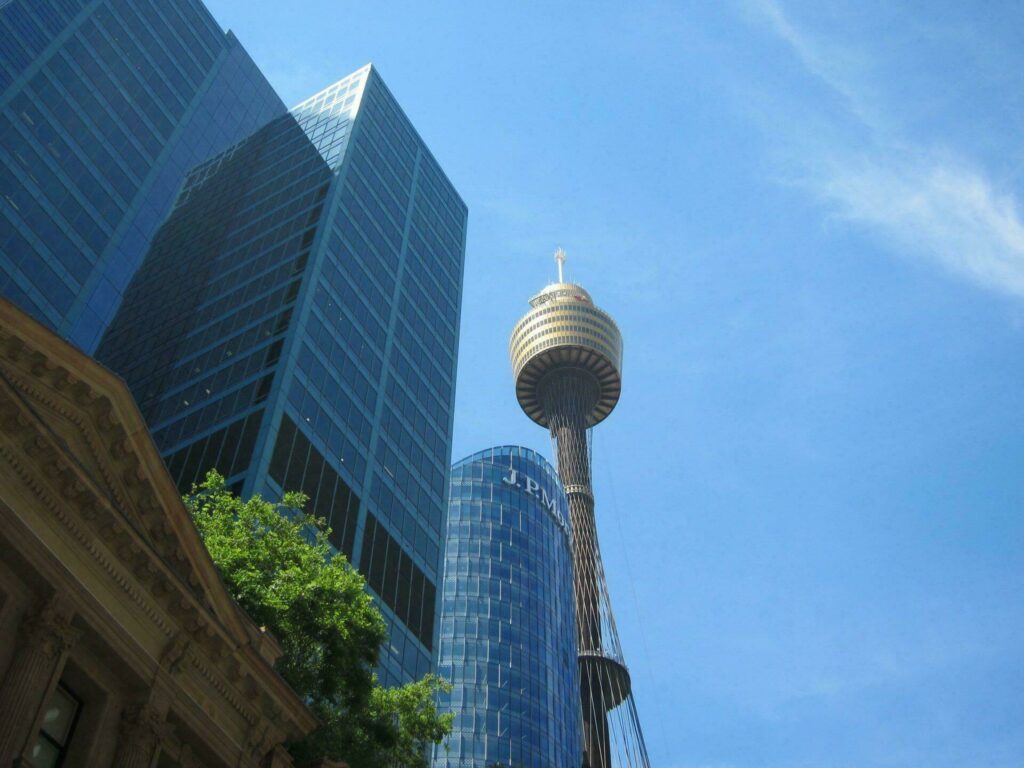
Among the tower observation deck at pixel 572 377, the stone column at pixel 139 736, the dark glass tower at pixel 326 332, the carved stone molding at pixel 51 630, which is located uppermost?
the tower observation deck at pixel 572 377

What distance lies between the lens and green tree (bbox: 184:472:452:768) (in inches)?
1034

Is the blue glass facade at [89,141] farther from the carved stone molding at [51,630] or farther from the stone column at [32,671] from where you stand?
the stone column at [32,671]

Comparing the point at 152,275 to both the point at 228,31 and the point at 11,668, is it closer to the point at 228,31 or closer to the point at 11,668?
the point at 228,31

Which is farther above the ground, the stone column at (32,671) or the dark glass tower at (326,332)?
the dark glass tower at (326,332)

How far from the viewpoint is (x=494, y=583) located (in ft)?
358

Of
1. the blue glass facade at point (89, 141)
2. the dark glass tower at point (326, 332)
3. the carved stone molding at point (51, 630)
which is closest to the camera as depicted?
the carved stone molding at point (51, 630)

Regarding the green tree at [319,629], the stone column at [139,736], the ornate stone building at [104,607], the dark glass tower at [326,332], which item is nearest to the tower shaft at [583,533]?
the dark glass tower at [326,332]

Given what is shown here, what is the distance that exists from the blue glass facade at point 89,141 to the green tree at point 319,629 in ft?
139

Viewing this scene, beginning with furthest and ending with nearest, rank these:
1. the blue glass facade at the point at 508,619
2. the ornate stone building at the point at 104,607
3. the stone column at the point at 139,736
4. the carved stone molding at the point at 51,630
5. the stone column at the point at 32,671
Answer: the blue glass facade at the point at 508,619
the stone column at the point at 139,736
the ornate stone building at the point at 104,607
the carved stone molding at the point at 51,630
the stone column at the point at 32,671

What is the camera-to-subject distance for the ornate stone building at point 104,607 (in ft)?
59.4

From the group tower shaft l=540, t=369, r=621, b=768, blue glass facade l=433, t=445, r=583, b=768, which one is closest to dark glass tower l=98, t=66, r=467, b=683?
blue glass facade l=433, t=445, r=583, b=768

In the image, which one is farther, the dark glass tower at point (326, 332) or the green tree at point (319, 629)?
the dark glass tower at point (326, 332)

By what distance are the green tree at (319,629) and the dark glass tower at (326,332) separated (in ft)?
82.8

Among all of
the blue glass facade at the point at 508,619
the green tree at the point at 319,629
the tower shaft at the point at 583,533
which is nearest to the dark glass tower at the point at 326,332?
the green tree at the point at 319,629
